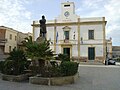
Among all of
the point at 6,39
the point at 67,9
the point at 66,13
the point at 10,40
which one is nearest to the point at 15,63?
the point at 66,13

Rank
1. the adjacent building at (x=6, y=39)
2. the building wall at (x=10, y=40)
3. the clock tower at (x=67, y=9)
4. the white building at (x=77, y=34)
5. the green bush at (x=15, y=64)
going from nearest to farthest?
the green bush at (x=15, y=64), the white building at (x=77, y=34), the clock tower at (x=67, y=9), the adjacent building at (x=6, y=39), the building wall at (x=10, y=40)

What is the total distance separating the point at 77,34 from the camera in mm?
35594

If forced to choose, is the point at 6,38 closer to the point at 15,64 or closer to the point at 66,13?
the point at 66,13

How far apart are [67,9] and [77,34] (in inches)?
208

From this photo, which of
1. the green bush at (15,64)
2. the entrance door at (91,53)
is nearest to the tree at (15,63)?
the green bush at (15,64)

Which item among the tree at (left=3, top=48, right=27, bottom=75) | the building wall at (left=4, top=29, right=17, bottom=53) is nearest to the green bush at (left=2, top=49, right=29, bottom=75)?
the tree at (left=3, top=48, right=27, bottom=75)

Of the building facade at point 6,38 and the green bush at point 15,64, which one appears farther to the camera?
the building facade at point 6,38

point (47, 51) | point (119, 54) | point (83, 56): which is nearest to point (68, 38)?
point (83, 56)

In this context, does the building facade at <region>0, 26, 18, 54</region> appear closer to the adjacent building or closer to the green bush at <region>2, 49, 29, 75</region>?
the adjacent building

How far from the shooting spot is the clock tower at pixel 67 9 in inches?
1429

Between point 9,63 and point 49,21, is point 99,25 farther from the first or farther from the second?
point 9,63

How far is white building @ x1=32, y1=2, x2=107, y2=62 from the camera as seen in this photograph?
3441cm

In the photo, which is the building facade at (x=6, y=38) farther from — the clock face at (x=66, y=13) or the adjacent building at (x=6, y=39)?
the clock face at (x=66, y=13)

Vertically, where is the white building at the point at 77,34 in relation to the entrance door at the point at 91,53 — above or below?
above
